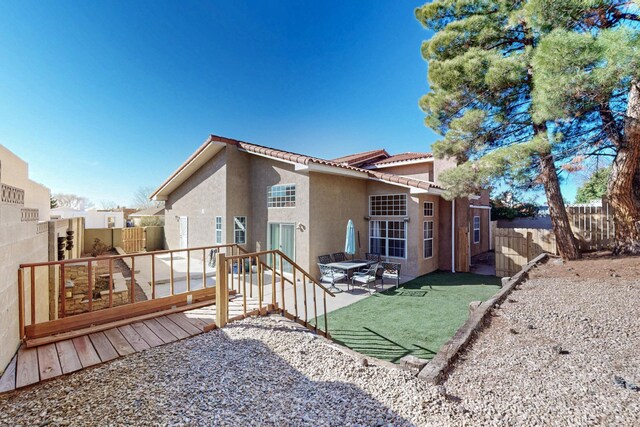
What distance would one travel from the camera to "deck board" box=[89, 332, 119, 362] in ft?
12.3

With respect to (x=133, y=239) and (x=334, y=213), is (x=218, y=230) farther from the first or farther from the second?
(x=133, y=239)

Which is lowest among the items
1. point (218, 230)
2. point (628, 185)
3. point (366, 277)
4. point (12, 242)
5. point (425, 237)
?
point (366, 277)

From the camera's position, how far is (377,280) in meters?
10.9

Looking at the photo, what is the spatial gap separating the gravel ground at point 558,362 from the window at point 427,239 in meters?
5.93

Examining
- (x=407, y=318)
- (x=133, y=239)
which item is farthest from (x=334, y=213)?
(x=133, y=239)

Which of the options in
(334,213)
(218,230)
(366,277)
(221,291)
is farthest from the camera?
(218,230)

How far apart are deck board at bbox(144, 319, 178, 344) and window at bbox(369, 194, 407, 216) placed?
945 centimetres

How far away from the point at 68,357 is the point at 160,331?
114 centimetres

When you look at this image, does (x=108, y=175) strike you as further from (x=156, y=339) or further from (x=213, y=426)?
(x=213, y=426)

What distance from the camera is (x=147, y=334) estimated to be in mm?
4457

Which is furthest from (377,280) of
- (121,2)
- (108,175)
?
(108,175)

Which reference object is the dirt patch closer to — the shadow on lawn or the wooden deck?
the shadow on lawn

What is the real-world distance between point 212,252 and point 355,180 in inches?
294

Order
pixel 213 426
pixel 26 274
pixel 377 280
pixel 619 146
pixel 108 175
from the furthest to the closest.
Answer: pixel 108 175
pixel 377 280
pixel 619 146
pixel 26 274
pixel 213 426
